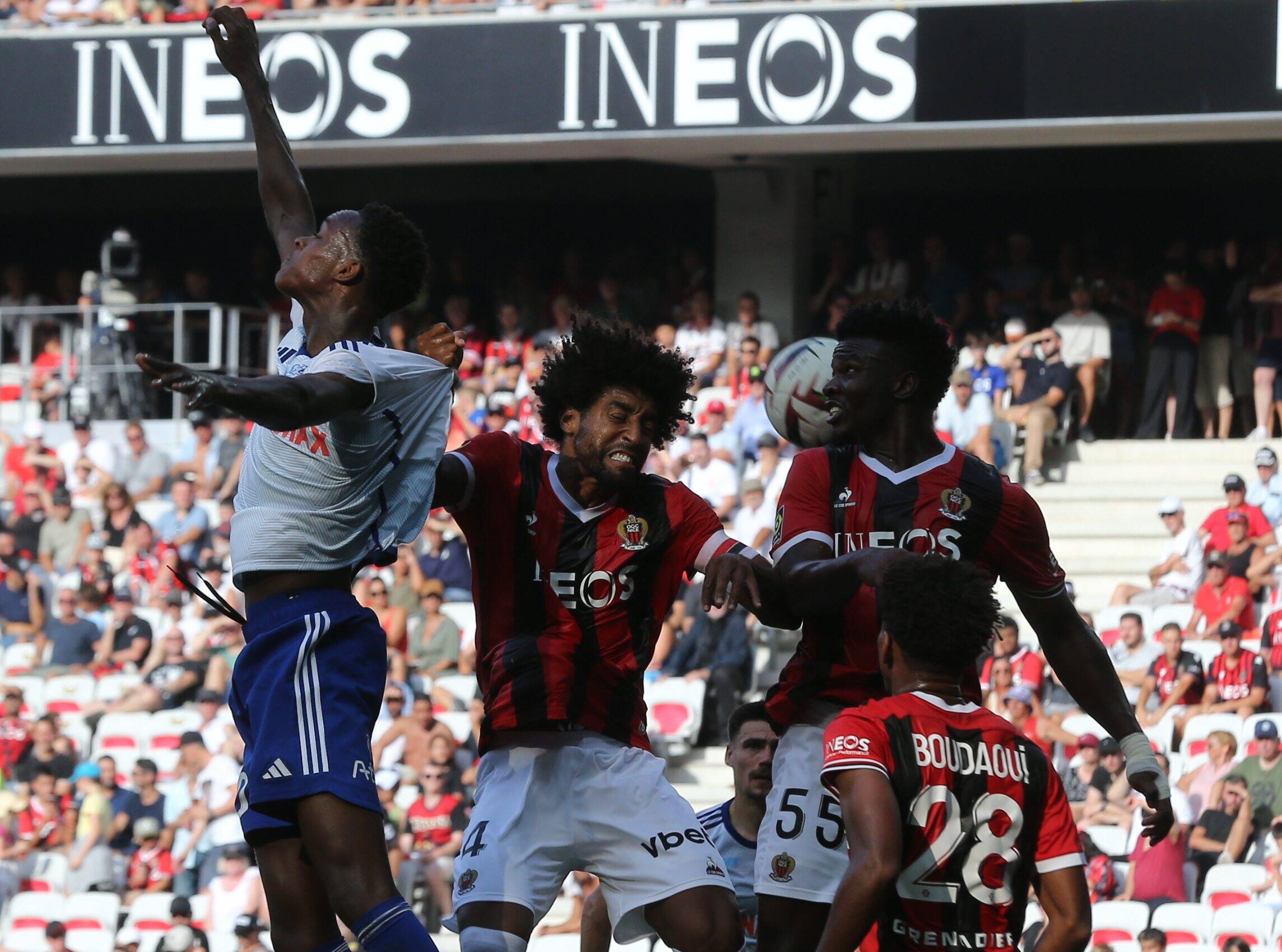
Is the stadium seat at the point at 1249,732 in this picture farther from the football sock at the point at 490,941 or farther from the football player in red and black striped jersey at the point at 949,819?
the football player in red and black striped jersey at the point at 949,819

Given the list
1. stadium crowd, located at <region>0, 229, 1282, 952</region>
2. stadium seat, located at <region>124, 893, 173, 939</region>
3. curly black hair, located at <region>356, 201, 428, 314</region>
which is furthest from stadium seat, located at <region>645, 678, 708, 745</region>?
curly black hair, located at <region>356, 201, 428, 314</region>

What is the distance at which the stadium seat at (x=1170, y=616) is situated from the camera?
1188cm

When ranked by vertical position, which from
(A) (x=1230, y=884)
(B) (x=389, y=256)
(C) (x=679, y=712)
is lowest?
(A) (x=1230, y=884)

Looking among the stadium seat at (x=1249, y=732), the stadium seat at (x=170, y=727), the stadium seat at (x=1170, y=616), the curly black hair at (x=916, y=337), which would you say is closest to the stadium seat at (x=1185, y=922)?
the stadium seat at (x=1249, y=732)

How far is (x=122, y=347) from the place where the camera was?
17.5 meters

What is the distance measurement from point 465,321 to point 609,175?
9.50ft

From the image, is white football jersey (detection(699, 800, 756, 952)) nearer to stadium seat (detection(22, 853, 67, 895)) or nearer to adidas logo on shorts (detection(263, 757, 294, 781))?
adidas logo on shorts (detection(263, 757, 294, 781))

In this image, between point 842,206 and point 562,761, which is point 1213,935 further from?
point 842,206

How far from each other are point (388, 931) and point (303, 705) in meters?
0.55

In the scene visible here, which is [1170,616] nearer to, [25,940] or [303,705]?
[25,940]

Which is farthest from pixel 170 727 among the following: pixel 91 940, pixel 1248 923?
pixel 1248 923

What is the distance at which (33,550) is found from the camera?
15328 millimetres

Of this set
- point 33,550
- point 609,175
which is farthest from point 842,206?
point 33,550

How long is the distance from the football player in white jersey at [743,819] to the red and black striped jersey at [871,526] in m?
0.45
